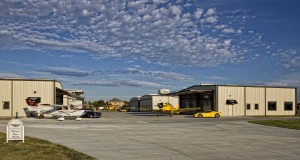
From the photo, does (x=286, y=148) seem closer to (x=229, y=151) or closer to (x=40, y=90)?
(x=229, y=151)

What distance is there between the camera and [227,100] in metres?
61.2

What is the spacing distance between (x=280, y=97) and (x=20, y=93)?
4630 cm

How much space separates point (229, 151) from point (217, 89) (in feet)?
149

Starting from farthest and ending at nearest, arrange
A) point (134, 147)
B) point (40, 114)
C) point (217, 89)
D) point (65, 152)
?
point (217, 89), point (40, 114), point (134, 147), point (65, 152)

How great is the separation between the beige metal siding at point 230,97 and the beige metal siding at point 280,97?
20.3ft

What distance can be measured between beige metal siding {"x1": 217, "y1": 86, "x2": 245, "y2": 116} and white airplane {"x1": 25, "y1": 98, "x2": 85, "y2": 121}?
25.1 m

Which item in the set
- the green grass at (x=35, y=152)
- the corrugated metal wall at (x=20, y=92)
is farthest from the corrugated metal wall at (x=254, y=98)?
the green grass at (x=35, y=152)

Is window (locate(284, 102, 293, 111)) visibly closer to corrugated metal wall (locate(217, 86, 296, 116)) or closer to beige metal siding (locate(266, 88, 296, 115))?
corrugated metal wall (locate(217, 86, 296, 116))

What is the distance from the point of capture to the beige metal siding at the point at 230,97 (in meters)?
60.6

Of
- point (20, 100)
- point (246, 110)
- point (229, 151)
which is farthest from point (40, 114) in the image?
point (229, 151)

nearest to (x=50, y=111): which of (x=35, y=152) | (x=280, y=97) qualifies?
(x=35, y=152)

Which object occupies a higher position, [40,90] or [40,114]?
[40,90]

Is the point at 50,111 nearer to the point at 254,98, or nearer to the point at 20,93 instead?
the point at 20,93

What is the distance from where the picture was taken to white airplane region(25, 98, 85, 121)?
4756cm
